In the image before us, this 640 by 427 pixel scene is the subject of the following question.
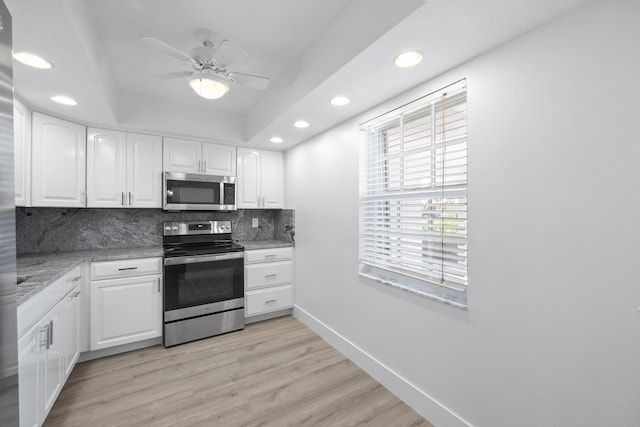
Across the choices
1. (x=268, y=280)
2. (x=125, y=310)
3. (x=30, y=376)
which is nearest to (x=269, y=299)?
(x=268, y=280)

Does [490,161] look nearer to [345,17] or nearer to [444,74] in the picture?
[444,74]

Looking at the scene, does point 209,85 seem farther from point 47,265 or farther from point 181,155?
point 47,265

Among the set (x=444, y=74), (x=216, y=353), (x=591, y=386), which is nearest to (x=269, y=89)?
(x=444, y=74)

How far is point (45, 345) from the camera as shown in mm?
1564

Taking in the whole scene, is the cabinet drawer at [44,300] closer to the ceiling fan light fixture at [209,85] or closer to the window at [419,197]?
the ceiling fan light fixture at [209,85]

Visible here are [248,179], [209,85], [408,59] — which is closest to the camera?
[408,59]

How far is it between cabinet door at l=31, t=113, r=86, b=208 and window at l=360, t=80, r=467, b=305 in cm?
260

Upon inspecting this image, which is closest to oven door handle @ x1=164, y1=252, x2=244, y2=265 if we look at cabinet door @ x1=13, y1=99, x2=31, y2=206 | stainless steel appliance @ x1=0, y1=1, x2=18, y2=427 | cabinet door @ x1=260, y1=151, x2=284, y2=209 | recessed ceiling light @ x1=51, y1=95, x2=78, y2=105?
cabinet door @ x1=260, y1=151, x2=284, y2=209

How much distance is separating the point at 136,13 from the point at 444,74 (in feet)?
6.12

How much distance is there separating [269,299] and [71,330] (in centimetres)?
174

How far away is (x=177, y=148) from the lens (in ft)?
9.93

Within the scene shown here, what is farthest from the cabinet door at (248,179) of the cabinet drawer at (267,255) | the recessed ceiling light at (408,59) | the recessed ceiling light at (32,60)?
the recessed ceiling light at (408,59)

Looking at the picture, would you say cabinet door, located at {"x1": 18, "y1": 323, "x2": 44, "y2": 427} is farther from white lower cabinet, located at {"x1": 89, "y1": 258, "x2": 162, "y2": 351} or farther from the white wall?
the white wall

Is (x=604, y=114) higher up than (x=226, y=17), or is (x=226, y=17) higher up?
(x=226, y=17)
